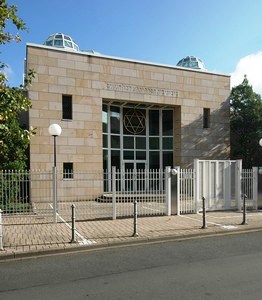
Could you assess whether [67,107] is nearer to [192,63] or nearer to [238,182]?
[238,182]

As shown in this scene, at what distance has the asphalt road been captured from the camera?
5.49m

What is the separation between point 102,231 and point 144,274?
4379 mm

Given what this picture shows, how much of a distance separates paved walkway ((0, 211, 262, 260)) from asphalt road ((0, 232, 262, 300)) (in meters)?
0.53

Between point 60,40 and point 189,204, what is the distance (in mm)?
16801

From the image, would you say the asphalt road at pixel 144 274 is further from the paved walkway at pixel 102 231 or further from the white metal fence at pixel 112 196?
the white metal fence at pixel 112 196

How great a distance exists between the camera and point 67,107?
70.0ft

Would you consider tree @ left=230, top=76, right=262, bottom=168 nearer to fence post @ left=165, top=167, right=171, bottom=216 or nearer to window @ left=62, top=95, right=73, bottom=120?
window @ left=62, top=95, right=73, bottom=120

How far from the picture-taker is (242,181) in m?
15.9

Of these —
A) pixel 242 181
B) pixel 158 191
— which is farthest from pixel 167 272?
pixel 242 181

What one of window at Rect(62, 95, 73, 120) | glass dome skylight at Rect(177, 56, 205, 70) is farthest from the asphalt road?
glass dome skylight at Rect(177, 56, 205, 70)

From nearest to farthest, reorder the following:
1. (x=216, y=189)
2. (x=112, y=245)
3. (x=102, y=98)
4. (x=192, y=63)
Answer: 1. (x=112, y=245)
2. (x=216, y=189)
3. (x=102, y=98)
4. (x=192, y=63)

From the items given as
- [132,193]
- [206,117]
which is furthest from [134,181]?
[206,117]

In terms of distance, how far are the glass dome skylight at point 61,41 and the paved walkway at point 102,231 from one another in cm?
1626

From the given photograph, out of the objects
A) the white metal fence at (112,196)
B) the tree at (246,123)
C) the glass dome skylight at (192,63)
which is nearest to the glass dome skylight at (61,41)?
the glass dome skylight at (192,63)
